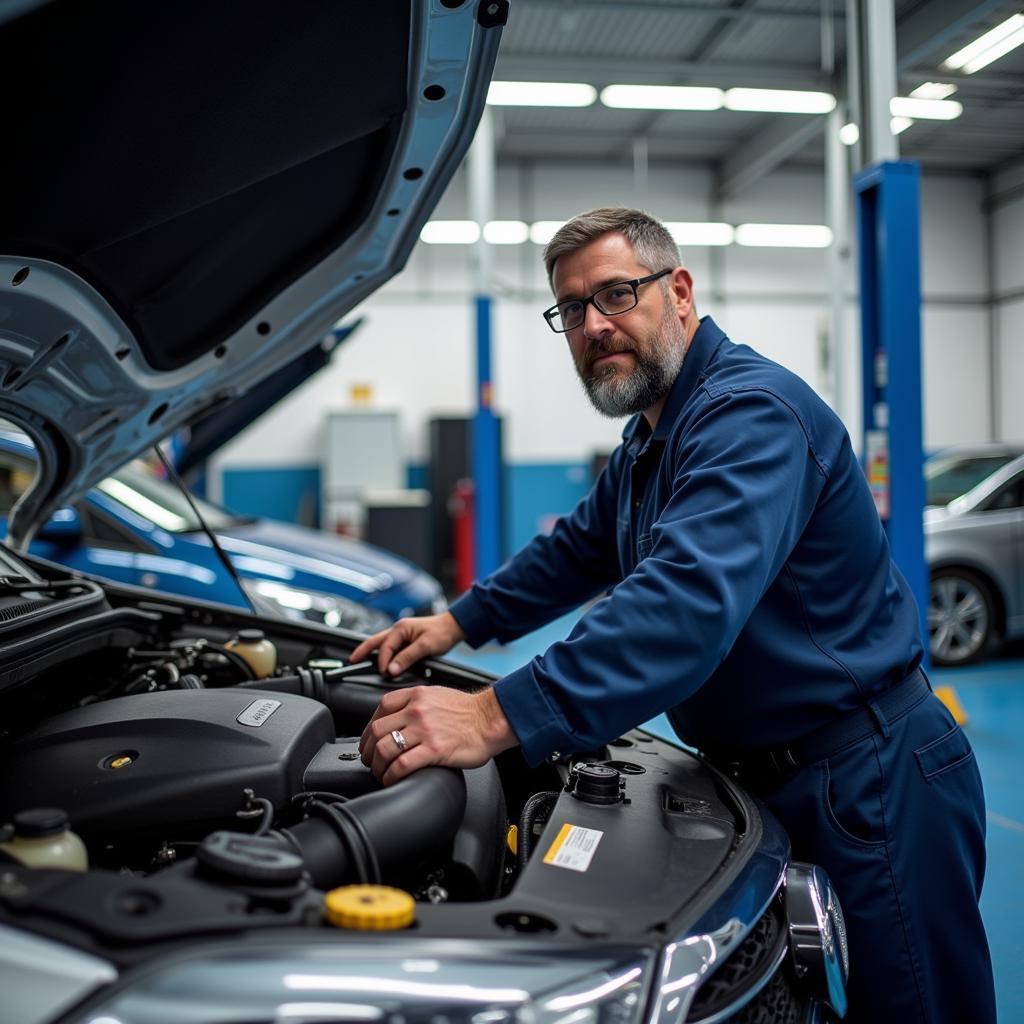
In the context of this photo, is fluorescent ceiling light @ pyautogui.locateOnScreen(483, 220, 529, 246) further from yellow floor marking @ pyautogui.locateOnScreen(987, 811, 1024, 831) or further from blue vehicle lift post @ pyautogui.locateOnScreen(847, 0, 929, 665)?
yellow floor marking @ pyautogui.locateOnScreen(987, 811, 1024, 831)

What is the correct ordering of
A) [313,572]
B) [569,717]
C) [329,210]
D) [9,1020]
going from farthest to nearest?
1. [313,572]
2. [329,210]
3. [569,717]
4. [9,1020]

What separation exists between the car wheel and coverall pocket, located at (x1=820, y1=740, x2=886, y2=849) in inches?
172

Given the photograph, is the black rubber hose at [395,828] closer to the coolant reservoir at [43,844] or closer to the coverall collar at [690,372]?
the coolant reservoir at [43,844]

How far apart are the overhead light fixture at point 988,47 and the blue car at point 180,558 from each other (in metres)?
5.98

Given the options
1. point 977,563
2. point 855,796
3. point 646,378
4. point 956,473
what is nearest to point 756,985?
point 855,796

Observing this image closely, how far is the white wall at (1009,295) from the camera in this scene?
11.6 metres

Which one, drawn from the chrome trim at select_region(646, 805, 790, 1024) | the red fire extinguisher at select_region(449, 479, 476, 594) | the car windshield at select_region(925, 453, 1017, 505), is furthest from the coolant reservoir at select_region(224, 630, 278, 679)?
the red fire extinguisher at select_region(449, 479, 476, 594)

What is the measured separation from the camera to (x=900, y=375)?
3957 mm

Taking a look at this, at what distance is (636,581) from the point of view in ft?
4.04

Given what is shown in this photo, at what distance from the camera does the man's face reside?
65.8 inches

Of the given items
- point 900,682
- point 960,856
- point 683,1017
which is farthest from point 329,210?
point 960,856

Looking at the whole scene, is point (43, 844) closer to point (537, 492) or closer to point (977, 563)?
point (977, 563)

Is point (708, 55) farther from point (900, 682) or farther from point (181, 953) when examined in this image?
point (181, 953)

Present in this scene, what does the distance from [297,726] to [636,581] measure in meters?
0.55
